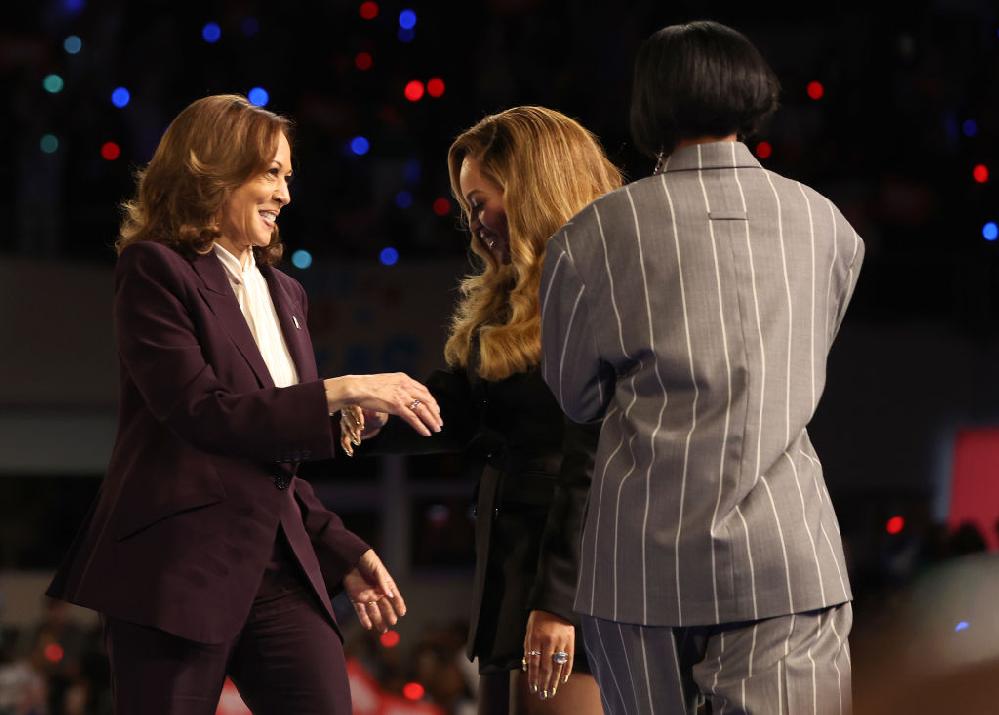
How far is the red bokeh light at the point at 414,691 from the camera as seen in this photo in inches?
268

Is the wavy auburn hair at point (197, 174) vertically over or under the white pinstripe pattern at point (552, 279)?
over

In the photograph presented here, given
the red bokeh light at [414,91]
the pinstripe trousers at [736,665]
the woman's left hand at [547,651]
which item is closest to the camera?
the pinstripe trousers at [736,665]

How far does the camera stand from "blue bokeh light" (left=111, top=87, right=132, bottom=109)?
25.7 ft

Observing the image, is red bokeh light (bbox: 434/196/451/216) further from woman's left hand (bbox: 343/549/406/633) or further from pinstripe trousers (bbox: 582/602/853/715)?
pinstripe trousers (bbox: 582/602/853/715)

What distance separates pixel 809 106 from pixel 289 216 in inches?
108

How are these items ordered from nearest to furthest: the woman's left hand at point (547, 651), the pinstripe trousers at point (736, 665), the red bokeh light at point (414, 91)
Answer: the pinstripe trousers at point (736, 665) < the woman's left hand at point (547, 651) < the red bokeh light at point (414, 91)

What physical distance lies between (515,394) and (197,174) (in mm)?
525

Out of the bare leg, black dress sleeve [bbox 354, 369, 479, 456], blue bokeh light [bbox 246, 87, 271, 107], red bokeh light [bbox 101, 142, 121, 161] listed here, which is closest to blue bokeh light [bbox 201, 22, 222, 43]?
blue bokeh light [bbox 246, 87, 271, 107]

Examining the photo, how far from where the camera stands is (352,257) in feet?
26.4

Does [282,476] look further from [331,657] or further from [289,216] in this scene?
[289,216]

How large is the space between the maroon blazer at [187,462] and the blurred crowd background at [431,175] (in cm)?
533

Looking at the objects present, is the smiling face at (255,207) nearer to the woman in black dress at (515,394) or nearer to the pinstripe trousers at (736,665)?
the woman in black dress at (515,394)

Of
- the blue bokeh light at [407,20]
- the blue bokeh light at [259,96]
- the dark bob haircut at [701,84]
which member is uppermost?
the blue bokeh light at [407,20]

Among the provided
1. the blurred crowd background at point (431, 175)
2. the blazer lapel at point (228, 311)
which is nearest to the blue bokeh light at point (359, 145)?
the blurred crowd background at point (431, 175)
